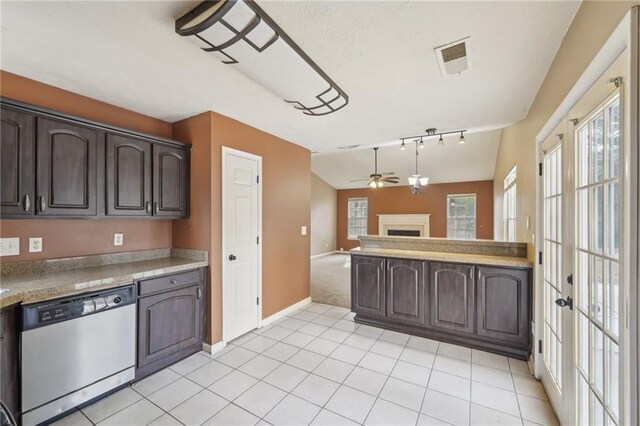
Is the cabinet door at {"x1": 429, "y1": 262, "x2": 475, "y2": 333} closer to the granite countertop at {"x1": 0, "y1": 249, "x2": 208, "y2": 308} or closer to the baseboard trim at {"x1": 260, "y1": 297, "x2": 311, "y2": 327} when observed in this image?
the baseboard trim at {"x1": 260, "y1": 297, "x2": 311, "y2": 327}

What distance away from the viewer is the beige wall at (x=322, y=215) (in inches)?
355

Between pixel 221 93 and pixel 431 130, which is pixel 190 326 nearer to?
pixel 221 93

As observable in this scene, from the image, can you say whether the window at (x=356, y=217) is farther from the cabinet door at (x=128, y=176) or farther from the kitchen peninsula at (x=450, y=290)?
the cabinet door at (x=128, y=176)

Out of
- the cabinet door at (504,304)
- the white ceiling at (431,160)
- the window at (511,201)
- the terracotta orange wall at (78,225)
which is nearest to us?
the terracotta orange wall at (78,225)

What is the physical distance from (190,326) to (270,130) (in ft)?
8.02

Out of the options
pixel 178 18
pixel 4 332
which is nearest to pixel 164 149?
pixel 178 18

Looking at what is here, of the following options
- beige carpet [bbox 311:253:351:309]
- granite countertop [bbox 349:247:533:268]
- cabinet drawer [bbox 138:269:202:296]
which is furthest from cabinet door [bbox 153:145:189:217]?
beige carpet [bbox 311:253:351:309]

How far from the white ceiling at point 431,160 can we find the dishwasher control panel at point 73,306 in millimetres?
5134

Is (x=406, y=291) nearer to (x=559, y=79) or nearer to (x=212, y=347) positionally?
(x=212, y=347)

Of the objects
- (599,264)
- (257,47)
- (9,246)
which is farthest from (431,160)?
(9,246)

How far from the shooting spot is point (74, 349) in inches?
75.8

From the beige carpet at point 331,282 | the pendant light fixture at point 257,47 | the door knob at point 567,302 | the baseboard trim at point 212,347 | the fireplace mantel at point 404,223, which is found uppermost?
the pendant light fixture at point 257,47

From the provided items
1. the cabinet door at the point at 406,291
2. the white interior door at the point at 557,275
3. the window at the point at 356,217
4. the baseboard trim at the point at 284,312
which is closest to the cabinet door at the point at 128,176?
the baseboard trim at the point at 284,312

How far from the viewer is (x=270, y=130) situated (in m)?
3.48
